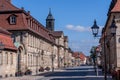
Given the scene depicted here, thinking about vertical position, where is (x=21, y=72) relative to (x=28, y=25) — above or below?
below

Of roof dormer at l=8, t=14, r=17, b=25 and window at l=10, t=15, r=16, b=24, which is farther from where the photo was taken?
window at l=10, t=15, r=16, b=24

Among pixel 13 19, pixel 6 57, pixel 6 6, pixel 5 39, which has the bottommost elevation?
pixel 6 57

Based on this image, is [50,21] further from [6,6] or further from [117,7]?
[117,7]

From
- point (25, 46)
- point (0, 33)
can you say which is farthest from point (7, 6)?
point (0, 33)

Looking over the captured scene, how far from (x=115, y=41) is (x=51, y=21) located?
86020 millimetres

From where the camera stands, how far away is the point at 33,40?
233 ft

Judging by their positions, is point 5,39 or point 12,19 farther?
point 12,19

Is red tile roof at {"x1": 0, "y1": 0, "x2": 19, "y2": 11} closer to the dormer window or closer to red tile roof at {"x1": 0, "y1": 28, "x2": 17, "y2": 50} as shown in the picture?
the dormer window

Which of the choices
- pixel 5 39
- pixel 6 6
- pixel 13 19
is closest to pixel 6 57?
pixel 5 39

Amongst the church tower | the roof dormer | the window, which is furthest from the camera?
the church tower

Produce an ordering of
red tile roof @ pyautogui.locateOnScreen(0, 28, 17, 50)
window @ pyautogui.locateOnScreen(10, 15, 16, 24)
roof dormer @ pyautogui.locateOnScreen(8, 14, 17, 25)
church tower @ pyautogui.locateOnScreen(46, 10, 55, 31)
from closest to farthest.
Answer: red tile roof @ pyautogui.locateOnScreen(0, 28, 17, 50), roof dormer @ pyautogui.locateOnScreen(8, 14, 17, 25), window @ pyautogui.locateOnScreen(10, 15, 16, 24), church tower @ pyautogui.locateOnScreen(46, 10, 55, 31)

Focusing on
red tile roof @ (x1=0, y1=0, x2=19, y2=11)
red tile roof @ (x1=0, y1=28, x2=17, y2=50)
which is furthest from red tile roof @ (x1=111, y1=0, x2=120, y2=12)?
red tile roof @ (x1=0, y1=0, x2=19, y2=11)

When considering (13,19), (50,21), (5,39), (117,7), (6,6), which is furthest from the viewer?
(50,21)

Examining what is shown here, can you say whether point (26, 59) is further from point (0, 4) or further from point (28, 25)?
point (0, 4)
